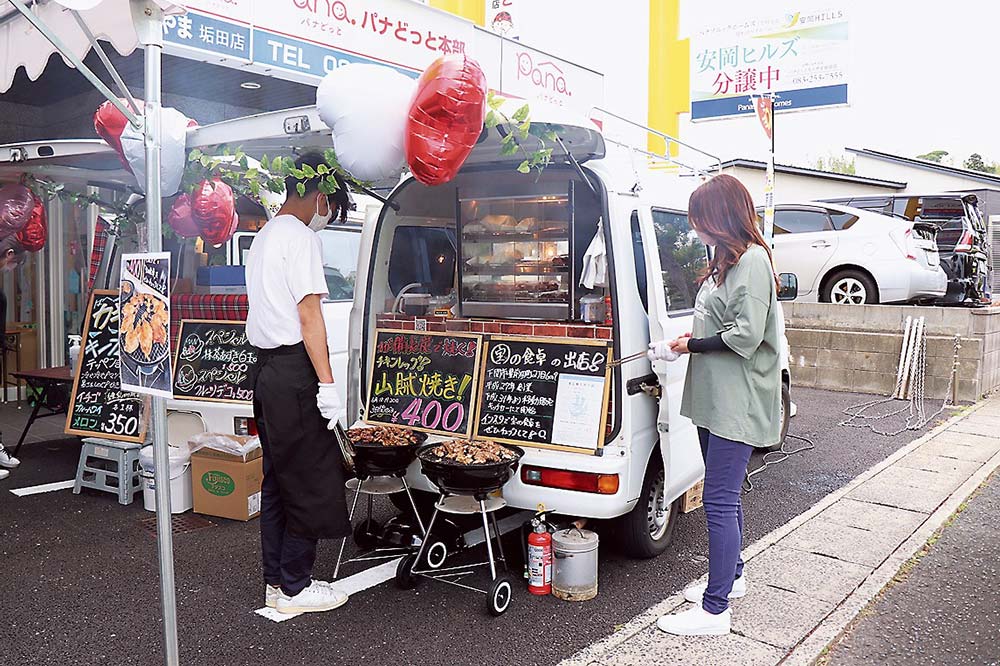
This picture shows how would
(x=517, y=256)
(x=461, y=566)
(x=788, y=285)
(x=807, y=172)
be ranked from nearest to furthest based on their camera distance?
(x=461, y=566)
(x=517, y=256)
(x=788, y=285)
(x=807, y=172)

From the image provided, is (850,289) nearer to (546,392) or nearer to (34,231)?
(546,392)

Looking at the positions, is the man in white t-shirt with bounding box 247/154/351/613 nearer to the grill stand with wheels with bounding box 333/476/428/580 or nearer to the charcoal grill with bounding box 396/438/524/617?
the charcoal grill with bounding box 396/438/524/617

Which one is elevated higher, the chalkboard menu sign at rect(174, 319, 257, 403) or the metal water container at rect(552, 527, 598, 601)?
the chalkboard menu sign at rect(174, 319, 257, 403)

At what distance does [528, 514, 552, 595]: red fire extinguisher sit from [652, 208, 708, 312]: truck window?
4.40 feet

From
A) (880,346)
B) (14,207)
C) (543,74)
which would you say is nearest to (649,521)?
(14,207)

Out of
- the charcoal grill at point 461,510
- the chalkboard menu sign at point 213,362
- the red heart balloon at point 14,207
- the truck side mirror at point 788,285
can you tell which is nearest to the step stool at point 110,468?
the chalkboard menu sign at point 213,362

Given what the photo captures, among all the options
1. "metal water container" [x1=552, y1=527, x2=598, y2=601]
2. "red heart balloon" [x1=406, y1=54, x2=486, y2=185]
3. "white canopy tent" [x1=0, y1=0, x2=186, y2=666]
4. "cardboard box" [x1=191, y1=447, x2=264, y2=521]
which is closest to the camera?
"white canopy tent" [x1=0, y1=0, x2=186, y2=666]

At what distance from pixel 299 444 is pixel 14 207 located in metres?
4.27

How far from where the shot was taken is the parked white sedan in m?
10.6

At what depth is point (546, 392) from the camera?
161 inches

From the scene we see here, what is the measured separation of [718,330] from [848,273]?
28.3 feet

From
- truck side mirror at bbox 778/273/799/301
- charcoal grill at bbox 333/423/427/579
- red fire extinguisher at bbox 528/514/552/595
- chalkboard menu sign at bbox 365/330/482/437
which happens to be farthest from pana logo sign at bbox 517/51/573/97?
red fire extinguisher at bbox 528/514/552/595

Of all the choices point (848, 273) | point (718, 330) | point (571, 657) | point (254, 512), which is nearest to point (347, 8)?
point (254, 512)

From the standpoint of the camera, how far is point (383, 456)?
3918 millimetres
